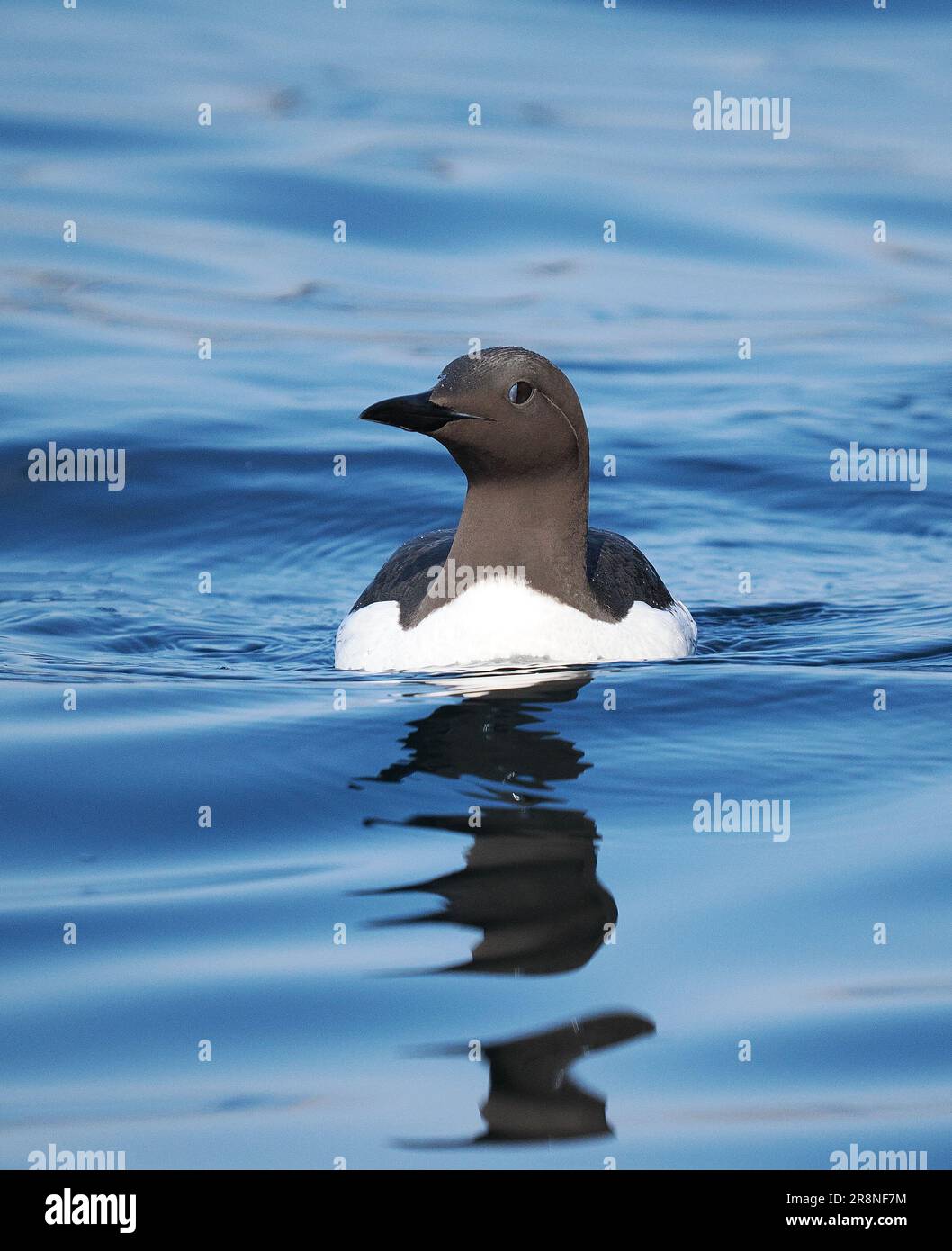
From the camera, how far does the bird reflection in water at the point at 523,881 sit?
4211mm

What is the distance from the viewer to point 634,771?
6.33 meters

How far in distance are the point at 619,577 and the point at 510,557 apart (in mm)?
723

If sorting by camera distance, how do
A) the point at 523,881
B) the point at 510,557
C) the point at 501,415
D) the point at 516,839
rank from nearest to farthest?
the point at 523,881 < the point at 516,839 < the point at 501,415 < the point at 510,557

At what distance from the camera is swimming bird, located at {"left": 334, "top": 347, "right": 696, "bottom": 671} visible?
7016 millimetres

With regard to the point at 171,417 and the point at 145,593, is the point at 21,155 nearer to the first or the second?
the point at 171,417

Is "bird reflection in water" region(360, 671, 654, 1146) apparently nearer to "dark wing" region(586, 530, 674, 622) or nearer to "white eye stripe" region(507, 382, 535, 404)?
"dark wing" region(586, 530, 674, 622)

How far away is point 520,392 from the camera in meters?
7.03

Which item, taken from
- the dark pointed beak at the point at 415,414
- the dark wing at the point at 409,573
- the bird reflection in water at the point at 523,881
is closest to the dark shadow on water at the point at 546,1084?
the bird reflection in water at the point at 523,881

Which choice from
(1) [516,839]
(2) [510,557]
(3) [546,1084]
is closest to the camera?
(3) [546,1084]

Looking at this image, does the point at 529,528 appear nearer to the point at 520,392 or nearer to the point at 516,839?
the point at 520,392

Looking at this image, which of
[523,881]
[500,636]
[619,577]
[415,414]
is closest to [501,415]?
[415,414]

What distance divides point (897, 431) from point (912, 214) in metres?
5.61

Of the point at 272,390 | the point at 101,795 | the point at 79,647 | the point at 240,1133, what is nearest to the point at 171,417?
the point at 272,390

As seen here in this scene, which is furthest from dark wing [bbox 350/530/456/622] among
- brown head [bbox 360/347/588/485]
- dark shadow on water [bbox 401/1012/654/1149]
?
dark shadow on water [bbox 401/1012/654/1149]
